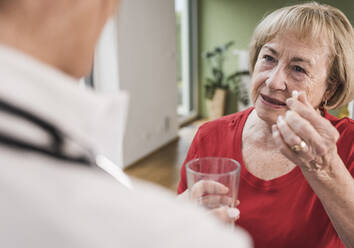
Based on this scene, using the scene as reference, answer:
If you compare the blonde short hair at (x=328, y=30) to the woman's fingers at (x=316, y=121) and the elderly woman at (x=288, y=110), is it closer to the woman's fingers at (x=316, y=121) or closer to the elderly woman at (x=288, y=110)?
the elderly woman at (x=288, y=110)

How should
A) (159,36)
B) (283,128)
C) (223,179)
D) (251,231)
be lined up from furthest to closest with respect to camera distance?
(159,36)
(251,231)
(283,128)
(223,179)

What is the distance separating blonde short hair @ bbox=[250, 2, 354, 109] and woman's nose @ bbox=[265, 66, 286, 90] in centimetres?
14

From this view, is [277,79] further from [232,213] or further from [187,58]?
[187,58]

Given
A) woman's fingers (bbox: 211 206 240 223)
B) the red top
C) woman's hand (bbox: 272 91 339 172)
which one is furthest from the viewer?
the red top

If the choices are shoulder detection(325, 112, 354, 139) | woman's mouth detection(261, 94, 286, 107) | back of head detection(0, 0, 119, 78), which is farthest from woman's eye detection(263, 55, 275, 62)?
back of head detection(0, 0, 119, 78)

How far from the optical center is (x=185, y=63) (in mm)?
6184

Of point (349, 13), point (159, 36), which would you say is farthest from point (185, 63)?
point (349, 13)

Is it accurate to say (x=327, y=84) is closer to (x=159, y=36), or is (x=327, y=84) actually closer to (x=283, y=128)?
(x=283, y=128)

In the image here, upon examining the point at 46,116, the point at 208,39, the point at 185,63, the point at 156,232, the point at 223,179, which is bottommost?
the point at 185,63

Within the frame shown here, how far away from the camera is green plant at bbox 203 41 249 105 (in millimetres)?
5730

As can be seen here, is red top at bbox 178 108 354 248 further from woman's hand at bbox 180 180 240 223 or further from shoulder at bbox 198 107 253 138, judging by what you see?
woman's hand at bbox 180 180 240 223

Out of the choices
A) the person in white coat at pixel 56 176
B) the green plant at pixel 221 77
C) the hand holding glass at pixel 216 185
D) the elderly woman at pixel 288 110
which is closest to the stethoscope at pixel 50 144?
the person in white coat at pixel 56 176

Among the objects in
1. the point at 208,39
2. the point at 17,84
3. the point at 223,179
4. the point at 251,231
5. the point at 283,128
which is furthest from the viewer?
the point at 208,39

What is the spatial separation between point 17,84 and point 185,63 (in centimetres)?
599
